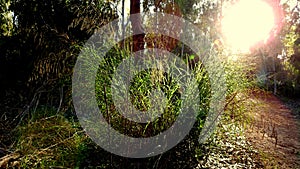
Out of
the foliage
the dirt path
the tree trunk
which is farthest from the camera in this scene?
the tree trunk

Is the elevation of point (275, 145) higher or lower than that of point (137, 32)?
lower

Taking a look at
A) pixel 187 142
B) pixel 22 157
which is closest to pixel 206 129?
pixel 187 142

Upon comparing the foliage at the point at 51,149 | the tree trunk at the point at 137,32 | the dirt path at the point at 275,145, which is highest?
the tree trunk at the point at 137,32

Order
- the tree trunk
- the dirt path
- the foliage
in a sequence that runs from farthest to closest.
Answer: the tree trunk, the dirt path, the foliage

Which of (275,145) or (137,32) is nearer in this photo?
(275,145)

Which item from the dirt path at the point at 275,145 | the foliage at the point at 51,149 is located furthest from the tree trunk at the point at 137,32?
the dirt path at the point at 275,145

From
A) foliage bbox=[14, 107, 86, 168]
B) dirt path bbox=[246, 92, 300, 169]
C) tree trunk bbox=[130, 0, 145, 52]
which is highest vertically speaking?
tree trunk bbox=[130, 0, 145, 52]

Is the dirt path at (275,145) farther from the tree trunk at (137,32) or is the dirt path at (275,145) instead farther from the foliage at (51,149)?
the foliage at (51,149)

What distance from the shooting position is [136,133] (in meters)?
2.88

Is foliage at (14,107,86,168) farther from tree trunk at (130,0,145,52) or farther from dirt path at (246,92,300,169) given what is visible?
dirt path at (246,92,300,169)

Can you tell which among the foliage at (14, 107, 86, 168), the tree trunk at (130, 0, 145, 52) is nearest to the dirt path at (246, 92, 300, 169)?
the tree trunk at (130, 0, 145, 52)

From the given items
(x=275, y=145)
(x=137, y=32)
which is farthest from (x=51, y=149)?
(x=275, y=145)

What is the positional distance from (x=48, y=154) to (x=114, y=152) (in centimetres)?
74

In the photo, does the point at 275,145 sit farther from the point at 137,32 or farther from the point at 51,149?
the point at 51,149
